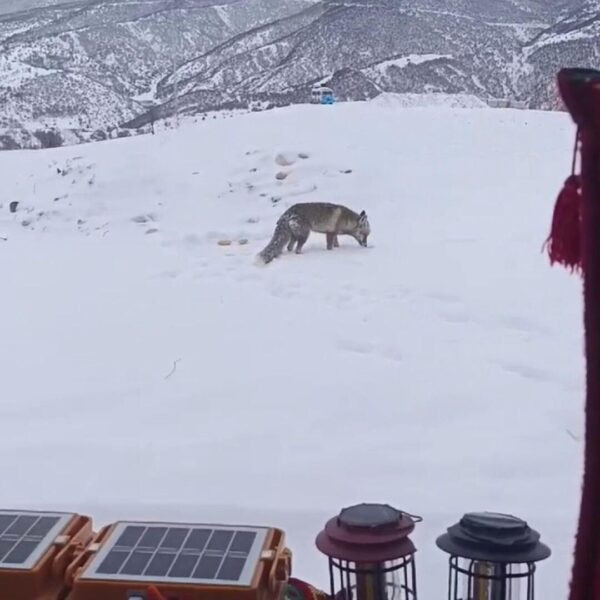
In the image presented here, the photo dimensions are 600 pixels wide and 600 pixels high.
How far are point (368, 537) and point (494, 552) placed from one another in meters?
0.29

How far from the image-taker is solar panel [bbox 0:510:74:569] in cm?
209

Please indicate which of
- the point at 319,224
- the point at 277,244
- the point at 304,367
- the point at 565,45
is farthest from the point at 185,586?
the point at 565,45

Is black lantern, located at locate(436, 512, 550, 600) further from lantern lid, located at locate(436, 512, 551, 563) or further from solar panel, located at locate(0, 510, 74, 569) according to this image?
solar panel, located at locate(0, 510, 74, 569)

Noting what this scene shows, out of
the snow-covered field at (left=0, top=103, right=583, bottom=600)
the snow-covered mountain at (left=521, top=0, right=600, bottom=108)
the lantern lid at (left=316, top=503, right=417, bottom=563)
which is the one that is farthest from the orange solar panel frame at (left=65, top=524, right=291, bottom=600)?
the snow-covered mountain at (left=521, top=0, right=600, bottom=108)

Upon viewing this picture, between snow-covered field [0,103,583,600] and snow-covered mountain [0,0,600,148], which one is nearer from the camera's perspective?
snow-covered field [0,103,583,600]

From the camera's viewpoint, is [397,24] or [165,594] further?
[397,24]

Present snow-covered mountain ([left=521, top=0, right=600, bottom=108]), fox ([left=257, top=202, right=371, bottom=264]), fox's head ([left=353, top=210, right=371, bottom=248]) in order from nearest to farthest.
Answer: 1. fox ([left=257, top=202, right=371, bottom=264])
2. fox's head ([left=353, top=210, right=371, bottom=248])
3. snow-covered mountain ([left=521, top=0, right=600, bottom=108])

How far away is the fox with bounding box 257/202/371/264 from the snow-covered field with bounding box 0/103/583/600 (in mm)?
233

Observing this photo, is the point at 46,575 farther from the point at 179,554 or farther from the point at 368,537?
the point at 368,537

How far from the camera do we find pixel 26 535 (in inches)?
87.8

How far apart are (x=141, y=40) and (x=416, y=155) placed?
82799 mm

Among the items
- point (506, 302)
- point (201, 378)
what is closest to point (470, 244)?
point (506, 302)

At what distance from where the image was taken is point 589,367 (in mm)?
1300

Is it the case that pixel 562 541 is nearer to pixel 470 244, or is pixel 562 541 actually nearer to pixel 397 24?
pixel 470 244
